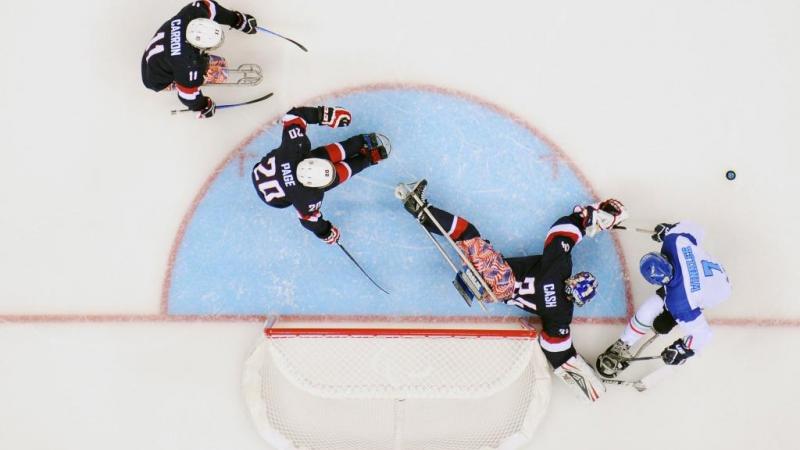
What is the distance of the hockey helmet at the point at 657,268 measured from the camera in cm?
351

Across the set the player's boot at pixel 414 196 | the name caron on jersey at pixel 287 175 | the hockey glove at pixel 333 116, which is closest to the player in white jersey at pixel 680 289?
the player's boot at pixel 414 196

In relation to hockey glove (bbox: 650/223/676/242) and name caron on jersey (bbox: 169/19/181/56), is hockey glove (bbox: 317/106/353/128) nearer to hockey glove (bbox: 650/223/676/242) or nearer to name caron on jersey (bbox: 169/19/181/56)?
name caron on jersey (bbox: 169/19/181/56)

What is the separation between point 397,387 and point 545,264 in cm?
125

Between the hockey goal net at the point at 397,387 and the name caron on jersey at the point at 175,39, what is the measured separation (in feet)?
6.06

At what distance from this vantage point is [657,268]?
351 cm

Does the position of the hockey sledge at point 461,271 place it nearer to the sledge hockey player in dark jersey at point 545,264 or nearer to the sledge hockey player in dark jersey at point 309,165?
the sledge hockey player in dark jersey at point 545,264

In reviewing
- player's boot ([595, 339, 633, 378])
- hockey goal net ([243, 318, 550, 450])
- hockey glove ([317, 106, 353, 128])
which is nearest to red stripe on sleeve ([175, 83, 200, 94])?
hockey glove ([317, 106, 353, 128])

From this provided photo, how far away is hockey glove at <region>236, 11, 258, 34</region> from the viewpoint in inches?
151

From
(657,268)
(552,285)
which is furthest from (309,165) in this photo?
(657,268)

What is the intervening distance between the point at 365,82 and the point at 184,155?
1372 mm

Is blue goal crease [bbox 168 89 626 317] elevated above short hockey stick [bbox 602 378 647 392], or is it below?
above

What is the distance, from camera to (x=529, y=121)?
4.15m

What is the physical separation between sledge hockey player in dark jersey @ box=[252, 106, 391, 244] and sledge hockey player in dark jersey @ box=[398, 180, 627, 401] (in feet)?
1.42

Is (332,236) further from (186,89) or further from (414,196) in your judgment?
(186,89)
